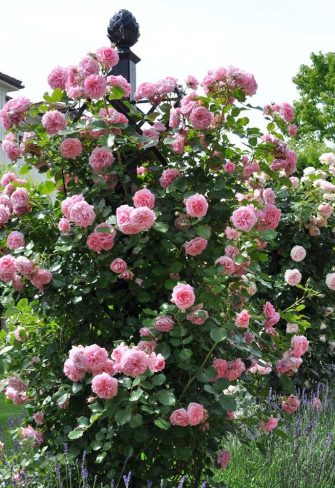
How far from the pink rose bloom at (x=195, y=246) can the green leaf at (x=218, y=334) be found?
0.39m

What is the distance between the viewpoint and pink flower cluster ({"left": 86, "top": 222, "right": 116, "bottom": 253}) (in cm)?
321

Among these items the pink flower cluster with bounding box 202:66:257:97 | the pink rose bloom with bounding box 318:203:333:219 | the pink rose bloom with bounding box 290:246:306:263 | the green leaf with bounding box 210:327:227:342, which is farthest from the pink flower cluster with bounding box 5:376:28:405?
the pink rose bloom with bounding box 318:203:333:219

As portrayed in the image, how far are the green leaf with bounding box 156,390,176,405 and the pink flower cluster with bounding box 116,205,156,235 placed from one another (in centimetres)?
70

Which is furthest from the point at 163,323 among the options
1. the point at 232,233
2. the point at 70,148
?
the point at 70,148

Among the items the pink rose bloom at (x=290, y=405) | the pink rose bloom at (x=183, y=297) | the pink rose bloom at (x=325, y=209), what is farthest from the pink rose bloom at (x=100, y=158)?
the pink rose bloom at (x=325, y=209)

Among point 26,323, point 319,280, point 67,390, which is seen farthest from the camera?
point 319,280

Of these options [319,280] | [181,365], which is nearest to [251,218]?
[181,365]

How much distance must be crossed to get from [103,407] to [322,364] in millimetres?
4508

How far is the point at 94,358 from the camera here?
9.77 ft

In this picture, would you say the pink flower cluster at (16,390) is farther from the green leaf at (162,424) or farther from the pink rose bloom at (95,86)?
the pink rose bloom at (95,86)

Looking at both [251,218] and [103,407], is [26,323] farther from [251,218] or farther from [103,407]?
[251,218]

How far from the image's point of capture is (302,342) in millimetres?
3678

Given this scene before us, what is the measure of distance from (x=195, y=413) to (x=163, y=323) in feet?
1.33

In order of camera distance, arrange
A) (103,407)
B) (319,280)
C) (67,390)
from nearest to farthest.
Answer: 1. (103,407)
2. (67,390)
3. (319,280)
